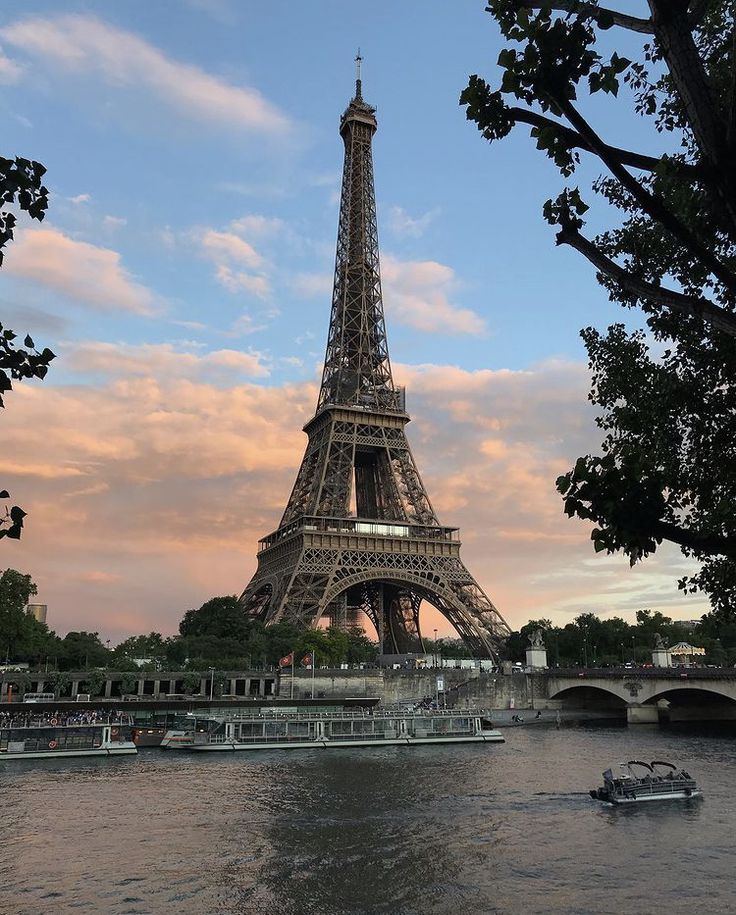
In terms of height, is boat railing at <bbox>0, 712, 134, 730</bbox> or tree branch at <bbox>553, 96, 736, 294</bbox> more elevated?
tree branch at <bbox>553, 96, 736, 294</bbox>

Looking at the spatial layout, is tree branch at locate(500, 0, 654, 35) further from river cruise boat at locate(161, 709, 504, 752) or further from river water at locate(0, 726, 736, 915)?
river cruise boat at locate(161, 709, 504, 752)

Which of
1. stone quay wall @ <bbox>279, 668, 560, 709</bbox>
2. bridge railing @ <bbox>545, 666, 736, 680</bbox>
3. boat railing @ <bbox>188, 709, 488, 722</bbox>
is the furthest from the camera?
stone quay wall @ <bbox>279, 668, 560, 709</bbox>

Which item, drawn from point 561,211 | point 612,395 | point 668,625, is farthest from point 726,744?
point 668,625

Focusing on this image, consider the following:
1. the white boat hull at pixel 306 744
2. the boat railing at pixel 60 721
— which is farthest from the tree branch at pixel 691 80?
the boat railing at pixel 60 721

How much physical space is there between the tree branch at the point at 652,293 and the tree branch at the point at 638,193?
0.34 m

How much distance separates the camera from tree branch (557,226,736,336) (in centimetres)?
823

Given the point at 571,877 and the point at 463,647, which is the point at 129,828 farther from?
the point at 463,647

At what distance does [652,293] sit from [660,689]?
81514mm

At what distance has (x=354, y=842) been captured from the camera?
2894cm

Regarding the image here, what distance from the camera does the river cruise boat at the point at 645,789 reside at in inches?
1485

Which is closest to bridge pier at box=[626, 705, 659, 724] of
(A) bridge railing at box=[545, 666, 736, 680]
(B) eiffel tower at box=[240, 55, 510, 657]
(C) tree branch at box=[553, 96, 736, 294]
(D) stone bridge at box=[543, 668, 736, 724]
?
(D) stone bridge at box=[543, 668, 736, 724]

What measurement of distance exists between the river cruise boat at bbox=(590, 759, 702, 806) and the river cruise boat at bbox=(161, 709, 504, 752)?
2626 cm

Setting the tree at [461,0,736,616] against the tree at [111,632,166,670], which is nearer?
the tree at [461,0,736,616]

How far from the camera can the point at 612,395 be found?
14586 mm
